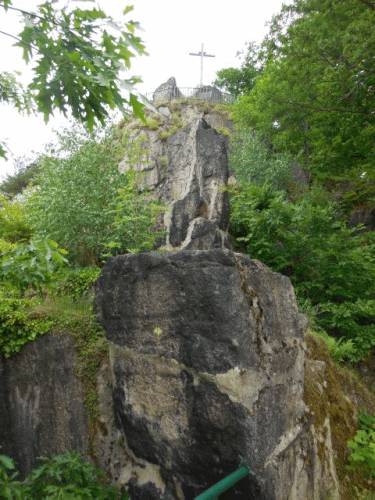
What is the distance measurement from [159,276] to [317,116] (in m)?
8.11

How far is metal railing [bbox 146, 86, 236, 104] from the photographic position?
80.2ft

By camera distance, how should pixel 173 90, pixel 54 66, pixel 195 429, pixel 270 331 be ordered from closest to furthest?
pixel 54 66, pixel 195 429, pixel 270 331, pixel 173 90

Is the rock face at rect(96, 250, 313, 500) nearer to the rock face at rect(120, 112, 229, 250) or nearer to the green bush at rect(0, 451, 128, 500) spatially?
the green bush at rect(0, 451, 128, 500)

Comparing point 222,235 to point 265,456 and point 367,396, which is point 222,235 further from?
point 265,456

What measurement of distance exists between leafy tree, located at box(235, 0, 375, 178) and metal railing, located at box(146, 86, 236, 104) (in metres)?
14.9

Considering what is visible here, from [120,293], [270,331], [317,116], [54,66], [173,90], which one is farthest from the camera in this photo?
[173,90]

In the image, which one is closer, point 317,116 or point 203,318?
point 203,318

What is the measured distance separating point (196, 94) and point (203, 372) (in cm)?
2529

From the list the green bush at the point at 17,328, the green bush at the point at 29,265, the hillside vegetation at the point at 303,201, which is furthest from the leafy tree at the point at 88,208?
the green bush at the point at 29,265

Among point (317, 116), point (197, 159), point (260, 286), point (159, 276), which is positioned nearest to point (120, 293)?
point (159, 276)

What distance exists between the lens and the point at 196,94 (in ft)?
82.4

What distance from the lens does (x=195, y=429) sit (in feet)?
10.5

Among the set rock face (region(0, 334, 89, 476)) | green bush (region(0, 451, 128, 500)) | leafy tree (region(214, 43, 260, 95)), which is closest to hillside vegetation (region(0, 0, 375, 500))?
rock face (region(0, 334, 89, 476))

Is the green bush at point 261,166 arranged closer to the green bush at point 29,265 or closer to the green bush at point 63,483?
the green bush at point 29,265
